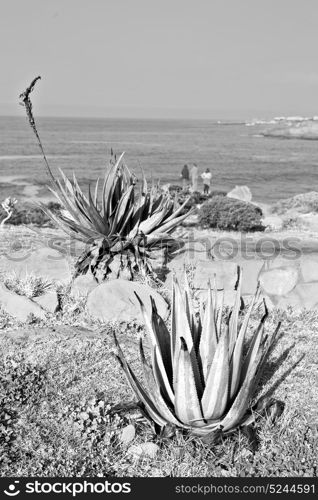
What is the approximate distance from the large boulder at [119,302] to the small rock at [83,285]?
0.38 m

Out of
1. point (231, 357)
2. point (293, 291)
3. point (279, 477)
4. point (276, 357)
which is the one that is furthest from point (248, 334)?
point (279, 477)

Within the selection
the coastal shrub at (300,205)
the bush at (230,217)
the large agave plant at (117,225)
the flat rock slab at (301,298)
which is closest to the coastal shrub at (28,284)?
the large agave plant at (117,225)

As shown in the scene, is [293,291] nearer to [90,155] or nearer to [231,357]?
[231,357]

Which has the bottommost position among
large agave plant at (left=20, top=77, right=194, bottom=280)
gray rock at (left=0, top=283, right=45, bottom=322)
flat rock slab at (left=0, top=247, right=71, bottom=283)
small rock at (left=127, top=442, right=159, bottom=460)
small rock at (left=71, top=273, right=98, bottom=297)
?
small rock at (left=127, top=442, right=159, bottom=460)

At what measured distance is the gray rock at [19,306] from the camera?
6094 mm

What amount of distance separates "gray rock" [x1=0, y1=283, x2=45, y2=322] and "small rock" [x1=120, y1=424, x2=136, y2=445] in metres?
2.35

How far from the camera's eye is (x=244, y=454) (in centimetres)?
380

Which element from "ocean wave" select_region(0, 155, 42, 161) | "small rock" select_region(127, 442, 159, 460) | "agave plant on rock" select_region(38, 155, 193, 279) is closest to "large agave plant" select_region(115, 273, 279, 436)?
"small rock" select_region(127, 442, 159, 460)

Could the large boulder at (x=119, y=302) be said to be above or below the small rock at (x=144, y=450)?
above

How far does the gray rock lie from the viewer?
609 cm

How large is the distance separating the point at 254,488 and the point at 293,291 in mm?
3428

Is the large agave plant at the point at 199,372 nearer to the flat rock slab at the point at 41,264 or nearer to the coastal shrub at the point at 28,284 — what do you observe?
the coastal shrub at the point at 28,284

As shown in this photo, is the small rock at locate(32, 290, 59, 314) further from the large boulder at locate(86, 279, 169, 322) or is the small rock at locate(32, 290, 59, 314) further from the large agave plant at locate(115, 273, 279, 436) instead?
the large agave plant at locate(115, 273, 279, 436)

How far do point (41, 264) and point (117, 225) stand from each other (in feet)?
3.46
